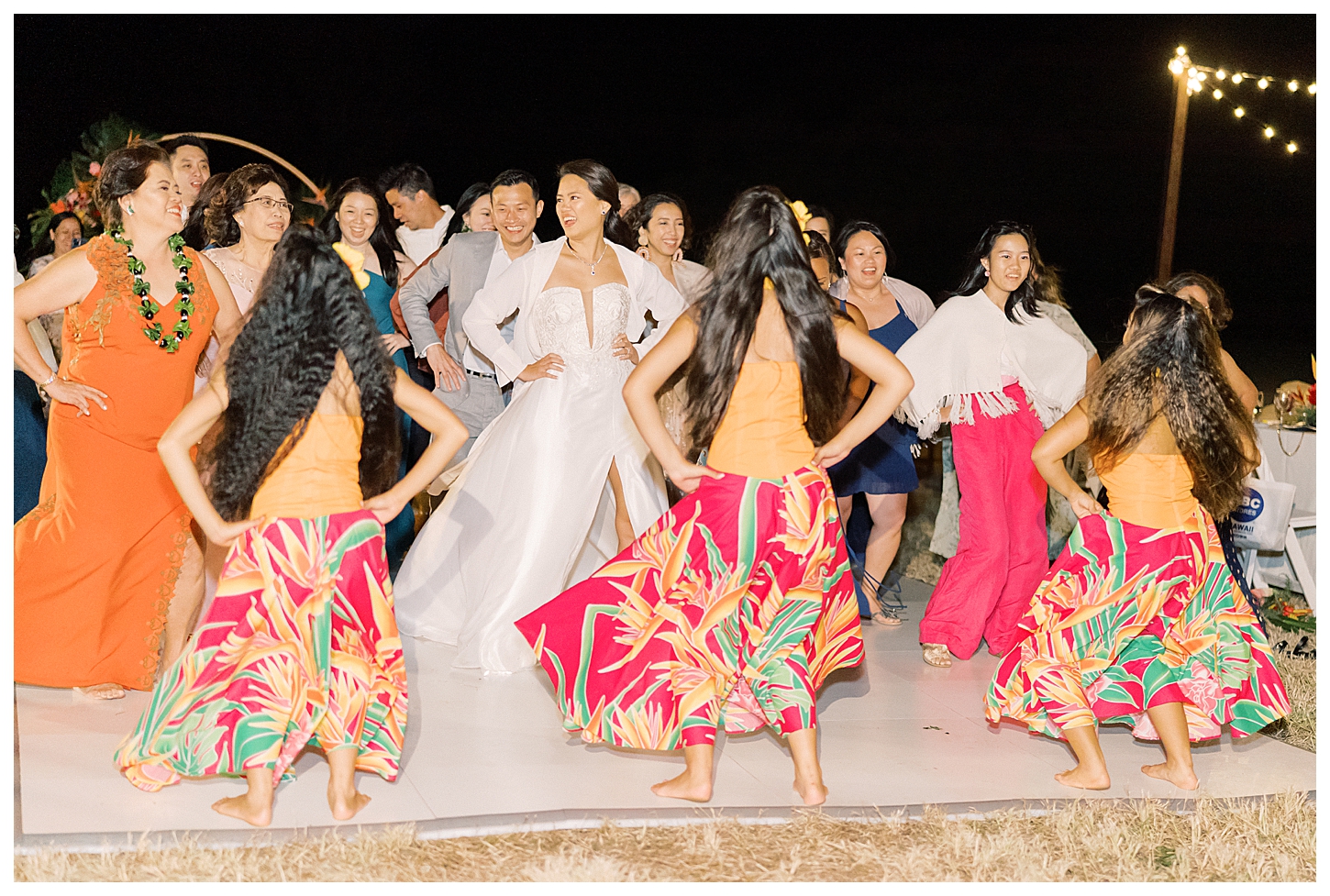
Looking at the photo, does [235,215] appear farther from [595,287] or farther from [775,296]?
[775,296]

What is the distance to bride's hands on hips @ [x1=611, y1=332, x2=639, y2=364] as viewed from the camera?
5.31 m

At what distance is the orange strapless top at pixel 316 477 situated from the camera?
3385 millimetres

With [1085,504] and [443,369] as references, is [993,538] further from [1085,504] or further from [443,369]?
[443,369]

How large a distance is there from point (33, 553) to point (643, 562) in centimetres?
222

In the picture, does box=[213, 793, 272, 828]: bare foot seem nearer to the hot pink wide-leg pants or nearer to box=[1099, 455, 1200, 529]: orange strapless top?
box=[1099, 455, 1200, 529]: orange strapless top

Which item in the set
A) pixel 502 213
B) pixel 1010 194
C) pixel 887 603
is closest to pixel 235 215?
pixel 502 213

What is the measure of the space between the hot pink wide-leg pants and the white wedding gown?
1258 millimetres

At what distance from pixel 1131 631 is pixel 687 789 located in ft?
4.72

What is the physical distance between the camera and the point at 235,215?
512 centimetres

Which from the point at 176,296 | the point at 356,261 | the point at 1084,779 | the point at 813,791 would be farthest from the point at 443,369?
the point at 1084,779

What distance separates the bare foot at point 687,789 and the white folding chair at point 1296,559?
11.1 ft

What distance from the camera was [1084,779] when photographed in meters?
3.91

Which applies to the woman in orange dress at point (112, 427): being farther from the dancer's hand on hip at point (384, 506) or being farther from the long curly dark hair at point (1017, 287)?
the long curly dark hair at point (1017, 287)

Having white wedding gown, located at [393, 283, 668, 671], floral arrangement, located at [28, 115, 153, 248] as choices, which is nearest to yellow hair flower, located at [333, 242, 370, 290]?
white wedding gown, located at [393, 283, 668, 671]
